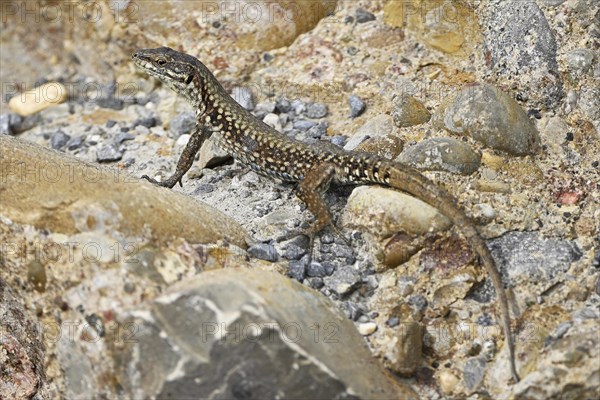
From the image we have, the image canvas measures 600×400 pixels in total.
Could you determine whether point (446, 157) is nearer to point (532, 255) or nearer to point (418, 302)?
point (532, 255)

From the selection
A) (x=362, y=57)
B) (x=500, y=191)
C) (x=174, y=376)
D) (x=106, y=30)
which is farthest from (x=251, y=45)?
(x=174, y=376)

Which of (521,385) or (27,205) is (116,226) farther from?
(521,385)

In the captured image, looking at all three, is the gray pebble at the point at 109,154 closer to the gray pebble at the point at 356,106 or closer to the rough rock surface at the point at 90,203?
the rough rock surface at the point at 90,203

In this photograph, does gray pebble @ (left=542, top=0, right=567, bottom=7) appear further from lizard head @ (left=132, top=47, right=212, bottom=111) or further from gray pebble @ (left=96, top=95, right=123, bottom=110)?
gray pebble @ (left=96, top=95, right=123, bottom=110)

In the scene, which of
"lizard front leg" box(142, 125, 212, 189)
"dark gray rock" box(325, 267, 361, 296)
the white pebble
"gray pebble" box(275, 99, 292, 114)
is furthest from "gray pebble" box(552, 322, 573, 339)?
"gray pebble" box(275, 99, 292, 114)

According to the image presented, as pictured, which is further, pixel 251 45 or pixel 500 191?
pixel 251 45

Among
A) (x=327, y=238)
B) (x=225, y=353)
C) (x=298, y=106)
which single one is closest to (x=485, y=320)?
(x=327, y=238)
